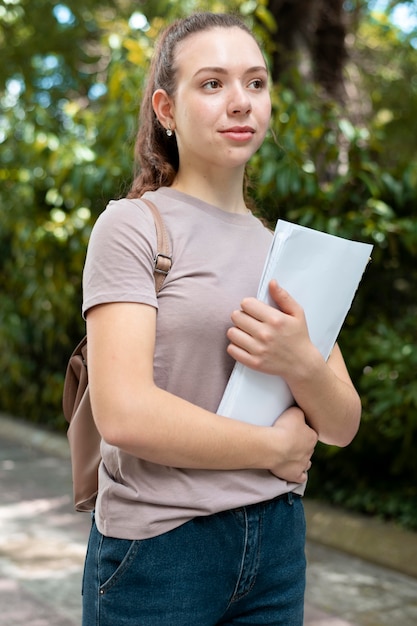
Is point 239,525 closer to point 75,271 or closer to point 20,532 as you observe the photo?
point 20,532

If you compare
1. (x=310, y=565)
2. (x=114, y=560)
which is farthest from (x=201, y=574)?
(x=310, y=565)

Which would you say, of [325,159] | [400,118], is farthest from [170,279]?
[400,118]

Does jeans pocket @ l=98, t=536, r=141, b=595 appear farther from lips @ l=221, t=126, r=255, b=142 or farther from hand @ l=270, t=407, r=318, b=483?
lips @ l=221, t=126, r=255, b=142

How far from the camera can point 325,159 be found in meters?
4.79

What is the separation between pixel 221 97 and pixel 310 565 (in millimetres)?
3065

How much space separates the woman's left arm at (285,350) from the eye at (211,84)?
1.14ft

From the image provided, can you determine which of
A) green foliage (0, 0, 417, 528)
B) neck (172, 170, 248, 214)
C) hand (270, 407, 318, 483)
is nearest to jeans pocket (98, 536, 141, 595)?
hand (270, 407, 318, 483)

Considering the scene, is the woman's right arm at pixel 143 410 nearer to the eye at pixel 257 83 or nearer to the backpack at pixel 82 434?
the backpack at pixel 82 434

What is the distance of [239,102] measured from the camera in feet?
4.70

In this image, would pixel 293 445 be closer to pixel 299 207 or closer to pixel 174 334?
pixel 174 334

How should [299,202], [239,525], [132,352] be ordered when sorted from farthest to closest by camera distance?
1. [299,202]
2. [239,525]
3. [132,352]

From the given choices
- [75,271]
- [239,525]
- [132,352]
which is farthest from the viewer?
[75,271]

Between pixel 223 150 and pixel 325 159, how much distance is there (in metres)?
3.43

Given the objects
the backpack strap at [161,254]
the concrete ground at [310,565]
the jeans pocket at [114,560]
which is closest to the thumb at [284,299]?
the backpack strap at [161,254]
